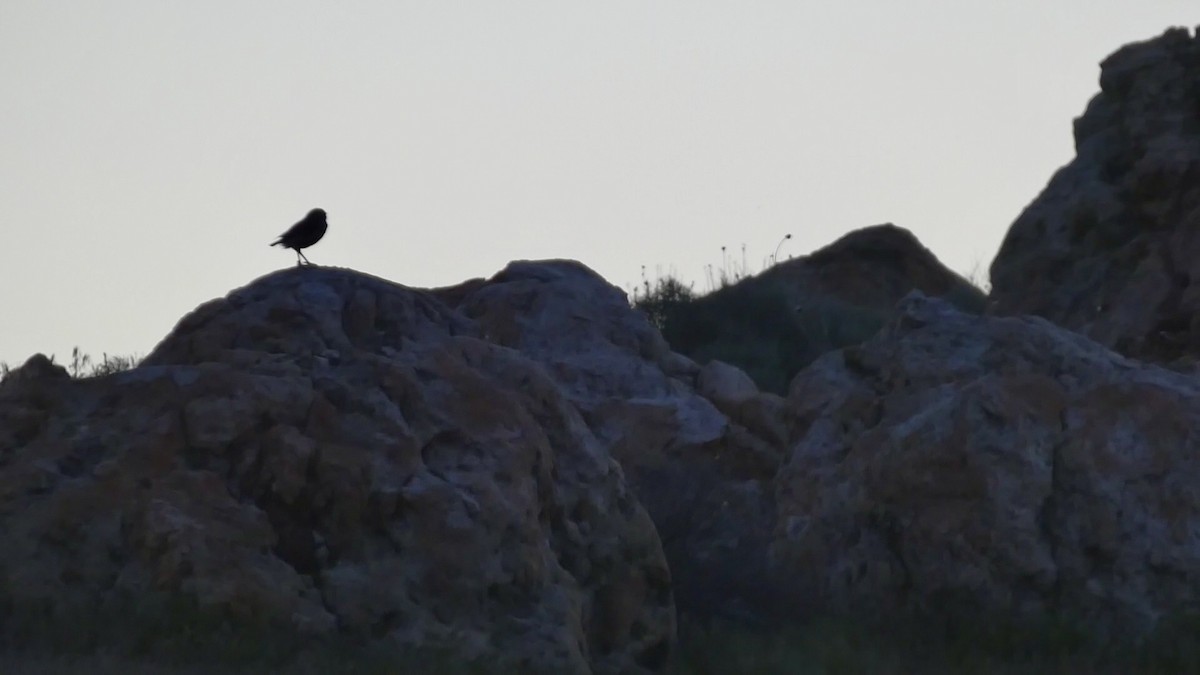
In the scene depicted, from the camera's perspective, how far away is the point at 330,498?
710 cm

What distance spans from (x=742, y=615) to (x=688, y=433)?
2.49m

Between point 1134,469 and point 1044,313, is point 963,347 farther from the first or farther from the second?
point 1044,313

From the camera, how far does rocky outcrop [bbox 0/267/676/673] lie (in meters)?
6.79

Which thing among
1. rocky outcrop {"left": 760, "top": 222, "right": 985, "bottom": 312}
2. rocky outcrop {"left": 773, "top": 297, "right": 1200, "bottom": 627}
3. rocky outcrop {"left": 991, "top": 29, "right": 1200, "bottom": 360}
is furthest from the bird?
rocky outcrop {"left": 760, "top": 222, "right": 985, "bottom": 312}

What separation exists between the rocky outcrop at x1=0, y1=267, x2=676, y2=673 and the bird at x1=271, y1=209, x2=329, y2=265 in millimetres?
1612

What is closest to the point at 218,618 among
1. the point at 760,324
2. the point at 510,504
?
the point at 510,504

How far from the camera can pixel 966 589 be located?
883cm

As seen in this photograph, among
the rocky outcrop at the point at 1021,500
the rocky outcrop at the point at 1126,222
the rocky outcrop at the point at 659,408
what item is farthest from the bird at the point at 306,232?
the rocky outcrop at the point at 1126,222

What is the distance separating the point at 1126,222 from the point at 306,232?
7482 mm

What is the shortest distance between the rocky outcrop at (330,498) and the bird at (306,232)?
1.61 m

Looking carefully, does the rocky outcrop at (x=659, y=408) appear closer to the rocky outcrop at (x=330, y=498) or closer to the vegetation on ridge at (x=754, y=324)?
the rocky outcrop at (x=330, y=498)

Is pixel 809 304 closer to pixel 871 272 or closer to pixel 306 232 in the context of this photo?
pixel 871 272

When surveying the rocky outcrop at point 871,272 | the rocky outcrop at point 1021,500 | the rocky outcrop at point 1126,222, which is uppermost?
the rocky outcrop at point 871,272

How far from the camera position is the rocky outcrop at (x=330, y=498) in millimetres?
6785
